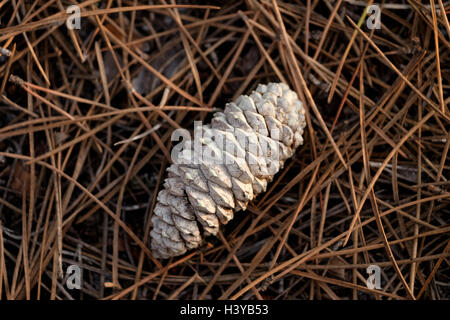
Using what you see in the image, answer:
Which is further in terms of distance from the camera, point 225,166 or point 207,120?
point 207,120

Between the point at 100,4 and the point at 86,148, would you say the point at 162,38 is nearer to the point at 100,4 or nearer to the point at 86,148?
the point at 100,4

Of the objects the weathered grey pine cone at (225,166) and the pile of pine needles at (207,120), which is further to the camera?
the pile of pine needles at (207,120)

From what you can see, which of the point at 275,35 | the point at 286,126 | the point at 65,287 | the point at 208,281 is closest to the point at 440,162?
the point at 286,126

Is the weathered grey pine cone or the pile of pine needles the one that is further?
the pile of pine needles

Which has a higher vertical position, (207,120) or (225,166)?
(207,120)
